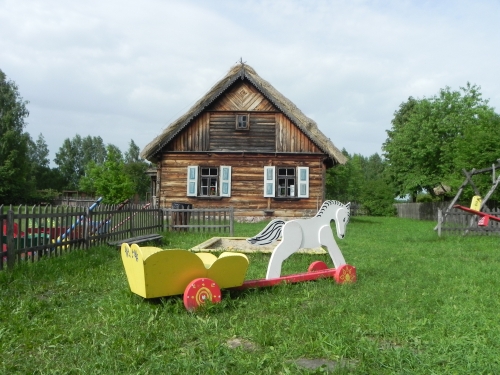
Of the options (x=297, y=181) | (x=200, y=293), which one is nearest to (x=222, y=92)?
(x=297, y=181)

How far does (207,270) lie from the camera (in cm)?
533

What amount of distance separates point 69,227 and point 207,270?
4.89 metres

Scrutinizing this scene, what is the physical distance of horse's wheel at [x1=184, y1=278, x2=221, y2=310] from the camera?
16.5 feet

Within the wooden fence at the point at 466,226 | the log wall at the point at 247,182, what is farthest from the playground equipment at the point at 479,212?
the log wall at the point at 247,182

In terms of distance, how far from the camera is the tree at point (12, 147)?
45.9 m

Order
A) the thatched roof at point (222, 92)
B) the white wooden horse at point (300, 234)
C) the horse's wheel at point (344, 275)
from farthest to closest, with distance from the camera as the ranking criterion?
Result: the thatched roof at point (222, 92) → the horse's wheel at point (344, 275) → the white wooden horse at point (300, 234)

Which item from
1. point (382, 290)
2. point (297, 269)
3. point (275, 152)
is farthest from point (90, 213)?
point (275, 152)

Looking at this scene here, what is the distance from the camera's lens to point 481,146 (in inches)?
756

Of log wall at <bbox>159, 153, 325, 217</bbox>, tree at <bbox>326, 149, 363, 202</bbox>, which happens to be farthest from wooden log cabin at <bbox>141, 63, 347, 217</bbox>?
tree at <bbox>326, 149, 363, 202</bbox>

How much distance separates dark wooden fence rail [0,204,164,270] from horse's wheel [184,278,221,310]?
3.65 m

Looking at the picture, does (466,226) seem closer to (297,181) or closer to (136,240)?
(297,181)

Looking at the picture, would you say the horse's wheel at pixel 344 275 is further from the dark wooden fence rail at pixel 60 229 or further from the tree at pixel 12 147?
the tree at pixel 12 147

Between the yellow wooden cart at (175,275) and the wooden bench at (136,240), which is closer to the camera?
the yellow wooden cart at (175,275)

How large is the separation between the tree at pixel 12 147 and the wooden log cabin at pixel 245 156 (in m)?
31.0
